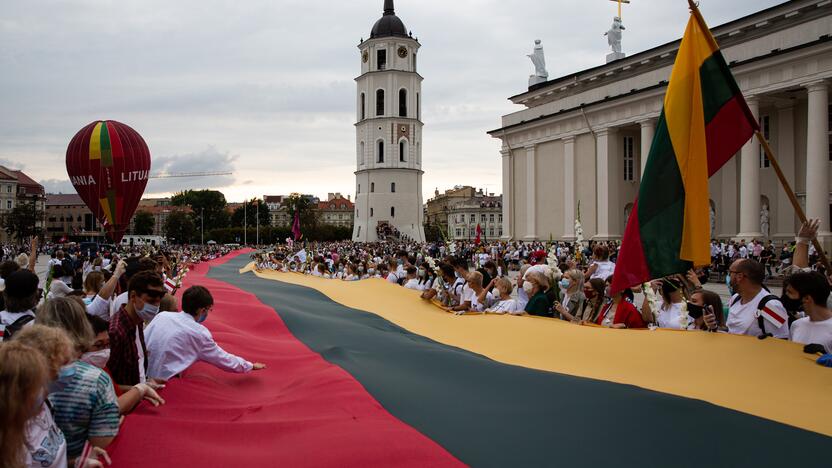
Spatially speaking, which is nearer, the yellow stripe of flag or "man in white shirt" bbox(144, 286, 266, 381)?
"man in white shirt" bbox(144, 286, 266, 381)

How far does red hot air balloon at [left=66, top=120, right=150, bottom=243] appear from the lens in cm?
2659

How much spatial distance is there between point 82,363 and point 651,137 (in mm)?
36002

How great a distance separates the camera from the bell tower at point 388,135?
89.7 metres

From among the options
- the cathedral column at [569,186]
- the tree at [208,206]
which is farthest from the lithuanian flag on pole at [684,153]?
the tree at [208,206]

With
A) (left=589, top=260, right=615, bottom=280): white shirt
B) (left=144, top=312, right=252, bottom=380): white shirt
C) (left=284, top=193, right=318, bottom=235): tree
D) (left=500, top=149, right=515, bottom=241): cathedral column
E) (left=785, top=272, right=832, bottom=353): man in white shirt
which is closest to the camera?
(left=785, top=272, right=832, bottom=353): man in white shirt

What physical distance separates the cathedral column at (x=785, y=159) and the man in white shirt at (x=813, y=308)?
2969cm

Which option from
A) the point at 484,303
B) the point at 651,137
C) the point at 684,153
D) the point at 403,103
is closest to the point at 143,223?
the point at 403,103

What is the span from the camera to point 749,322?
5582 millimetres

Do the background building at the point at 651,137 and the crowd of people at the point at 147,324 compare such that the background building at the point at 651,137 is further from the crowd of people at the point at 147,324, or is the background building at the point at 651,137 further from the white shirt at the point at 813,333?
the white shirt at the point at 813,333

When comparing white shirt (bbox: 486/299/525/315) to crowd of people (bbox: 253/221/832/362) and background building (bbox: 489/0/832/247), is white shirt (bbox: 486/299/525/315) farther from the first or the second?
background building (bbox: 489/0/832/247)

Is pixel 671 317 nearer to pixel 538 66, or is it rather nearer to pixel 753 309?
pixel 753 309

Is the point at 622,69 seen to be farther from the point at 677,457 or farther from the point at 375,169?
the point at 375,169

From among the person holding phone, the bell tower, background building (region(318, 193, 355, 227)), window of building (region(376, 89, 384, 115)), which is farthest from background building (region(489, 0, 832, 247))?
background building (region(318, 193, 355, 227))

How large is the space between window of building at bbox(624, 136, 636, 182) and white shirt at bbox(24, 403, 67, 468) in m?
39.9
